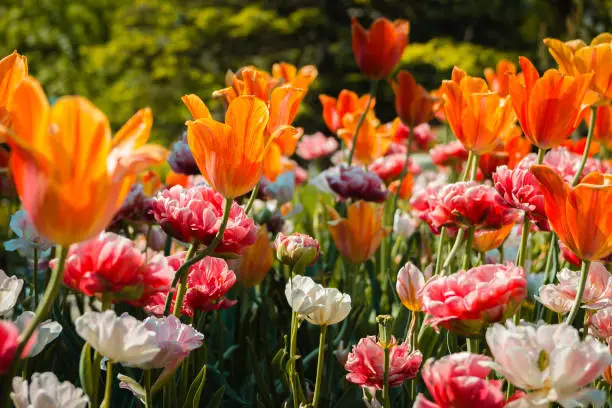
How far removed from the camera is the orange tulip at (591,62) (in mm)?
1229

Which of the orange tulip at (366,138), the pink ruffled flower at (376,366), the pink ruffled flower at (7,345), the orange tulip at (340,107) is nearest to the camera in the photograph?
the pink ruffled flower at (7,345)

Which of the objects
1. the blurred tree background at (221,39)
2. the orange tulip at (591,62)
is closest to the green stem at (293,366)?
the orange tulip at (591,62)

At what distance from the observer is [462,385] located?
64 cm

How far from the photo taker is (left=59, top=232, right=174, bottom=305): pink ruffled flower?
72 cm

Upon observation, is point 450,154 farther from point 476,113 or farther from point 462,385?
point 462,385

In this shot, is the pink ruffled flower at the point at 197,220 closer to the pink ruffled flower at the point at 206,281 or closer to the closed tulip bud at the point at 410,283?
the pink ruffled flower at the point at 206,281

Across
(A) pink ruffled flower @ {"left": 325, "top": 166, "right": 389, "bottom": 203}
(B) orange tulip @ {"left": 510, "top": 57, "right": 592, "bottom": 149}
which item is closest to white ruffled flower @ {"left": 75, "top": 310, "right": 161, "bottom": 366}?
(B) orange tulip @ {"left": 510, "top": 57, "right": 592, "bottom": 149}

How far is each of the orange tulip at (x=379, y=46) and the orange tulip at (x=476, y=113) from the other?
2.02 ft

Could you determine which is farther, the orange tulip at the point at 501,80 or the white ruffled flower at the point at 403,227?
the white ruffled flower at the point at 403,227

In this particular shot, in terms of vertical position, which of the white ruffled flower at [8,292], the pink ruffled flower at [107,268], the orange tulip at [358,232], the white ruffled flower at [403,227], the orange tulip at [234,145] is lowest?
the white ruffled flower at [403,227]

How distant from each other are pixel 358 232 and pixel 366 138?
32.7 inches

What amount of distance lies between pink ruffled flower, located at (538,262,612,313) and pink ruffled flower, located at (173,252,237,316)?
16.2 inches

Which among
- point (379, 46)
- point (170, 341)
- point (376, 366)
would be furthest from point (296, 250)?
point (379, 46)

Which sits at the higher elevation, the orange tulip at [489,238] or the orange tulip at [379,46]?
the orange tulip at [379,46]
